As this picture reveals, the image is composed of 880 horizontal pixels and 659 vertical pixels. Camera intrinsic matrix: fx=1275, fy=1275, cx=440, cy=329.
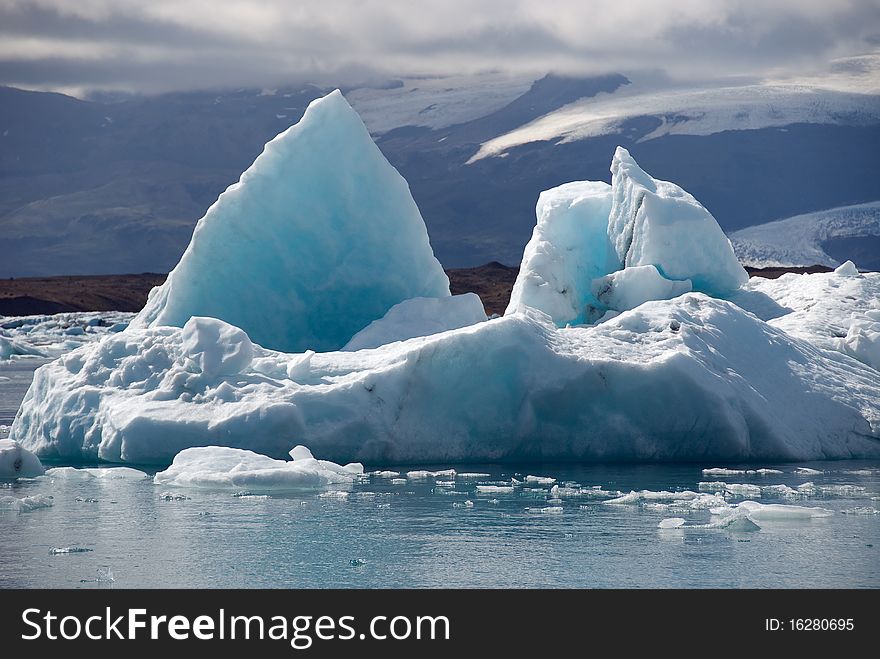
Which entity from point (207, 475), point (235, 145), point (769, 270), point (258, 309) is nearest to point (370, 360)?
point (207, 475)

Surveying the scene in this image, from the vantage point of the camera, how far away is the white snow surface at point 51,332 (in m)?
36.7

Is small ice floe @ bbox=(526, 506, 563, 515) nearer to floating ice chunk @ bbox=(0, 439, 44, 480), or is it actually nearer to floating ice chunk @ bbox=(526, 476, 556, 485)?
floating ice chunk @ bbox=(526, 476, 556, 485)

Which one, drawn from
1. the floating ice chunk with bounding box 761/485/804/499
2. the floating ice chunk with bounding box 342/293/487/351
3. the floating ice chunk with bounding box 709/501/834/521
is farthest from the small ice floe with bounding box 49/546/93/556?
the floating ice chunk with bounding box 342/293/487/351

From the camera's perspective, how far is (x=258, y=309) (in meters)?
15.8

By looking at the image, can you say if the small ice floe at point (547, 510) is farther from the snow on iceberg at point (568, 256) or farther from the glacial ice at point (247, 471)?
the snow on iceberg at point (568, 256)

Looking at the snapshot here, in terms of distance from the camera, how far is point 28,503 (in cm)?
960

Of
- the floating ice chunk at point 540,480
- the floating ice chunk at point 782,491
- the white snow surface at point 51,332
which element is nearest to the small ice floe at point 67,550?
the floating ice chunk at point 540,480

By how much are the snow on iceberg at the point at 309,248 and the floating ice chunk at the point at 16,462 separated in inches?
164

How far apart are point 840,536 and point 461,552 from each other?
2535mm

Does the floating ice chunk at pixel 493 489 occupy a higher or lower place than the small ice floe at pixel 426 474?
higher

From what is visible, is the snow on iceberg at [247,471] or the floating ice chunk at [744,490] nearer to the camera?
the floating ice chunk at [744,490]

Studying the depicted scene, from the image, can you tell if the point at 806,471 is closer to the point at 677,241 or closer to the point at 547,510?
the point at 547,510

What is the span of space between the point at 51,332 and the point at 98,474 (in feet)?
110
